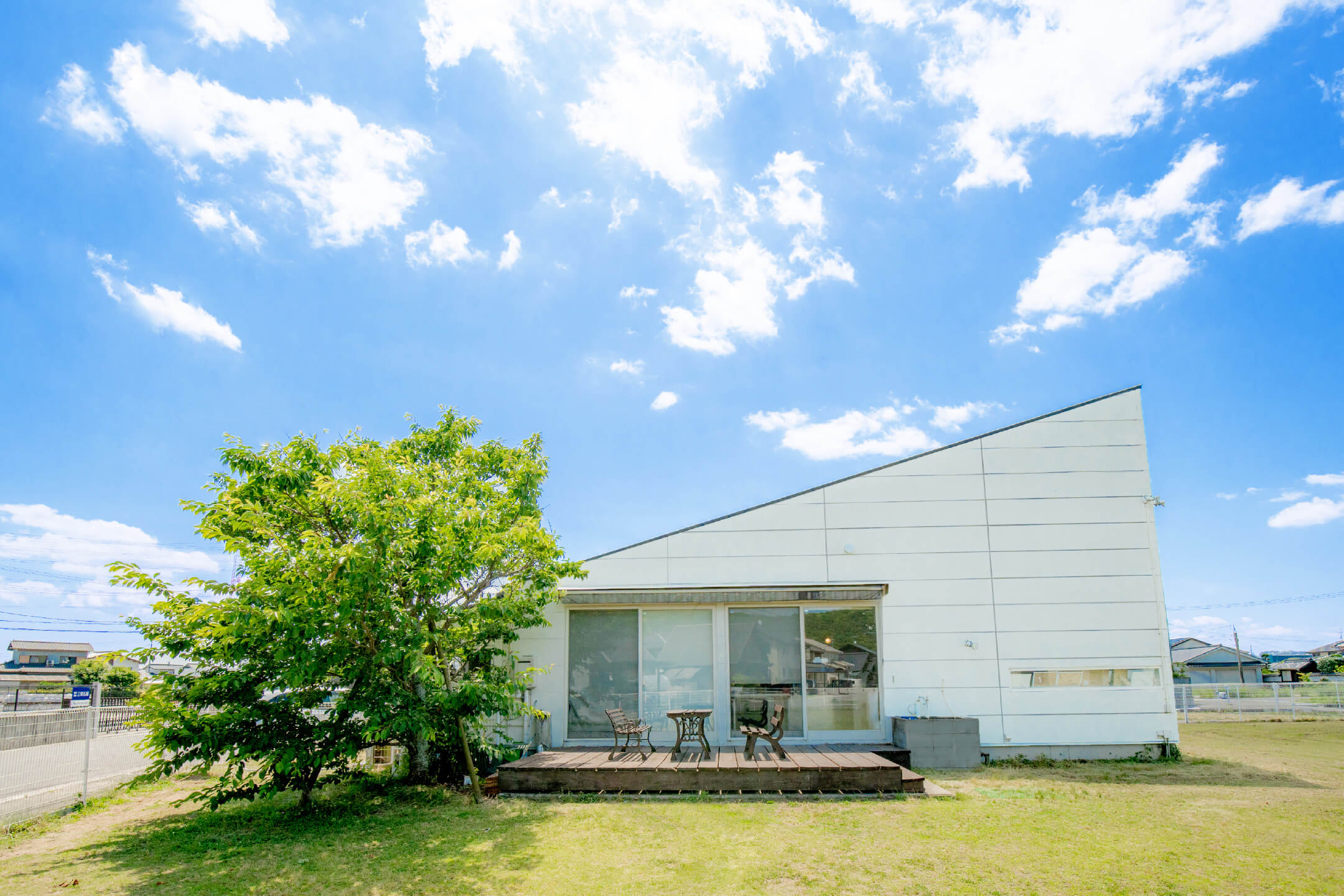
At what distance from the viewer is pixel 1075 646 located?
10.4m

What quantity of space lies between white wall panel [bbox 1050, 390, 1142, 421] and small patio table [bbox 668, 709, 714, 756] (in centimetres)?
707

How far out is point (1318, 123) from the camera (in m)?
A: 9.84

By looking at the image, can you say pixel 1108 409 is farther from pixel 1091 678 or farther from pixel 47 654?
pixel 47 654

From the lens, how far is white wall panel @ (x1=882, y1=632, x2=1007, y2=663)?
10.3 meters

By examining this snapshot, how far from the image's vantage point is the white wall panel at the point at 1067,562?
10617 millimetres

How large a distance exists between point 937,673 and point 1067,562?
2625 millimetres

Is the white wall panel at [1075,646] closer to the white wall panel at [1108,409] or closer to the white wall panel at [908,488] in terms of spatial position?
the white wall panel at [908,488]

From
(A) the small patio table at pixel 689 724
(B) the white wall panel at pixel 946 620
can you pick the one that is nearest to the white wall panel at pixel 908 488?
(B) the white wall panel at pixel 946 620

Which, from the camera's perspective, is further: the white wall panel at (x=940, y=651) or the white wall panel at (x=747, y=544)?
the white wall panel at (x=747, y=544)

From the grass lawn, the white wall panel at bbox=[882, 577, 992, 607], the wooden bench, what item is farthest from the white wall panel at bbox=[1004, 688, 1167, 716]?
the wooden bench

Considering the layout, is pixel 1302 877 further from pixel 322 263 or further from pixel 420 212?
pixel 322 263

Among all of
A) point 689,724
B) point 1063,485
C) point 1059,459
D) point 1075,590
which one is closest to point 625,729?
point 689,724

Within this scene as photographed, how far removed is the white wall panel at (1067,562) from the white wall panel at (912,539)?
1.32 ft

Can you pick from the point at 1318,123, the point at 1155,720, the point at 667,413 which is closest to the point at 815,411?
the point at 667,413
